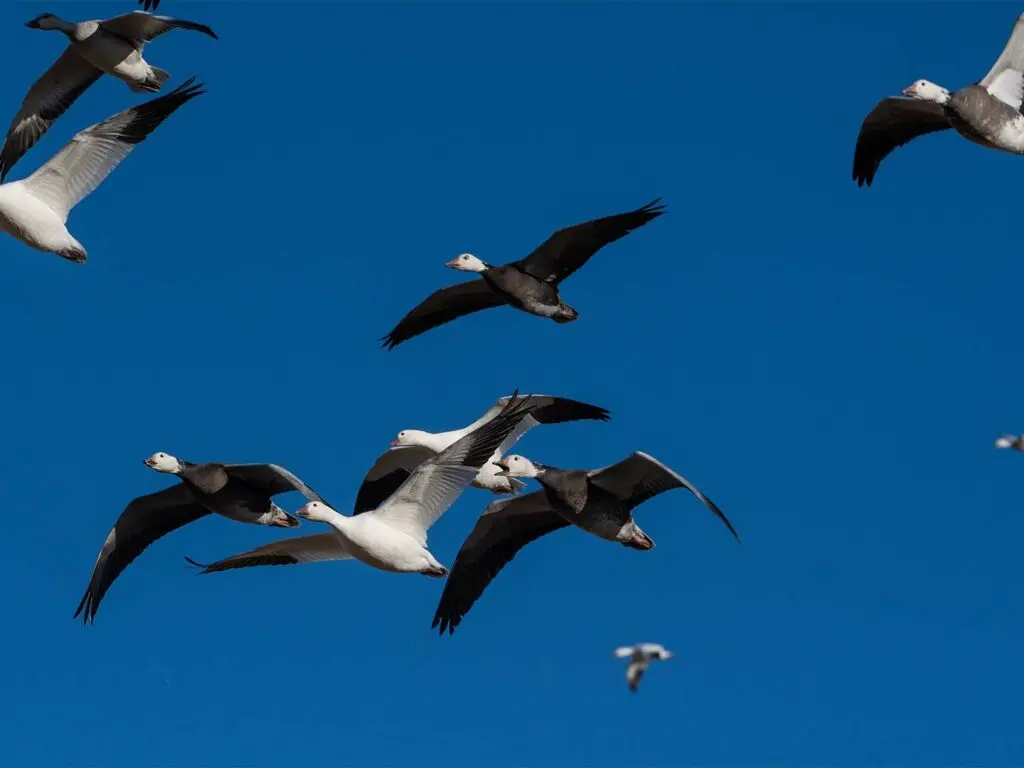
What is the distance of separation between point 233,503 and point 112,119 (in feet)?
10.4

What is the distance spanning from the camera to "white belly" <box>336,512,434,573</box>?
38.7 ft

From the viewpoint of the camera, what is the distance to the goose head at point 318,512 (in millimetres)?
11914

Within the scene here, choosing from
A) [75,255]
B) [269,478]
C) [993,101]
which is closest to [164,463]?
[269,478]

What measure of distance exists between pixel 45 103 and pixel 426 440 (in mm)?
4365

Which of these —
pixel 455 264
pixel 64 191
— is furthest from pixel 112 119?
pixel 455 264

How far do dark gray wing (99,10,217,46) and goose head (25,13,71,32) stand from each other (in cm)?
31

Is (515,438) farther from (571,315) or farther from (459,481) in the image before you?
(459,481)

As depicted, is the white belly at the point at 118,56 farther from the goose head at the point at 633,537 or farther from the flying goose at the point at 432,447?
the goose head at the point at 633,537

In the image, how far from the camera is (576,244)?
13.8 m

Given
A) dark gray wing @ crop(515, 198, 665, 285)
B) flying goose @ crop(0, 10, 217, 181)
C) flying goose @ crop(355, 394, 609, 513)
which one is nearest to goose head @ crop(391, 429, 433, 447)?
flying goose @ crop(355, 394, 609, 513)

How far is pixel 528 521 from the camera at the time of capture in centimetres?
1315

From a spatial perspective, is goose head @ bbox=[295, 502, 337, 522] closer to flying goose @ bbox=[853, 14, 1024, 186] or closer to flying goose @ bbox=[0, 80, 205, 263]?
flying goose @ bbox=[0, 80, 205, 263]

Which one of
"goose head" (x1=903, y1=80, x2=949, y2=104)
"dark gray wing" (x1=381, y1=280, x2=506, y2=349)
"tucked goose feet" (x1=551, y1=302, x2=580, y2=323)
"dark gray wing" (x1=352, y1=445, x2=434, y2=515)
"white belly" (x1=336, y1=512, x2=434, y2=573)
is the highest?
"goose head" (x1=903, y1=80, x2=949, y2=104)

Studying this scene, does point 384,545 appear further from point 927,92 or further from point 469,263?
point 927,92
